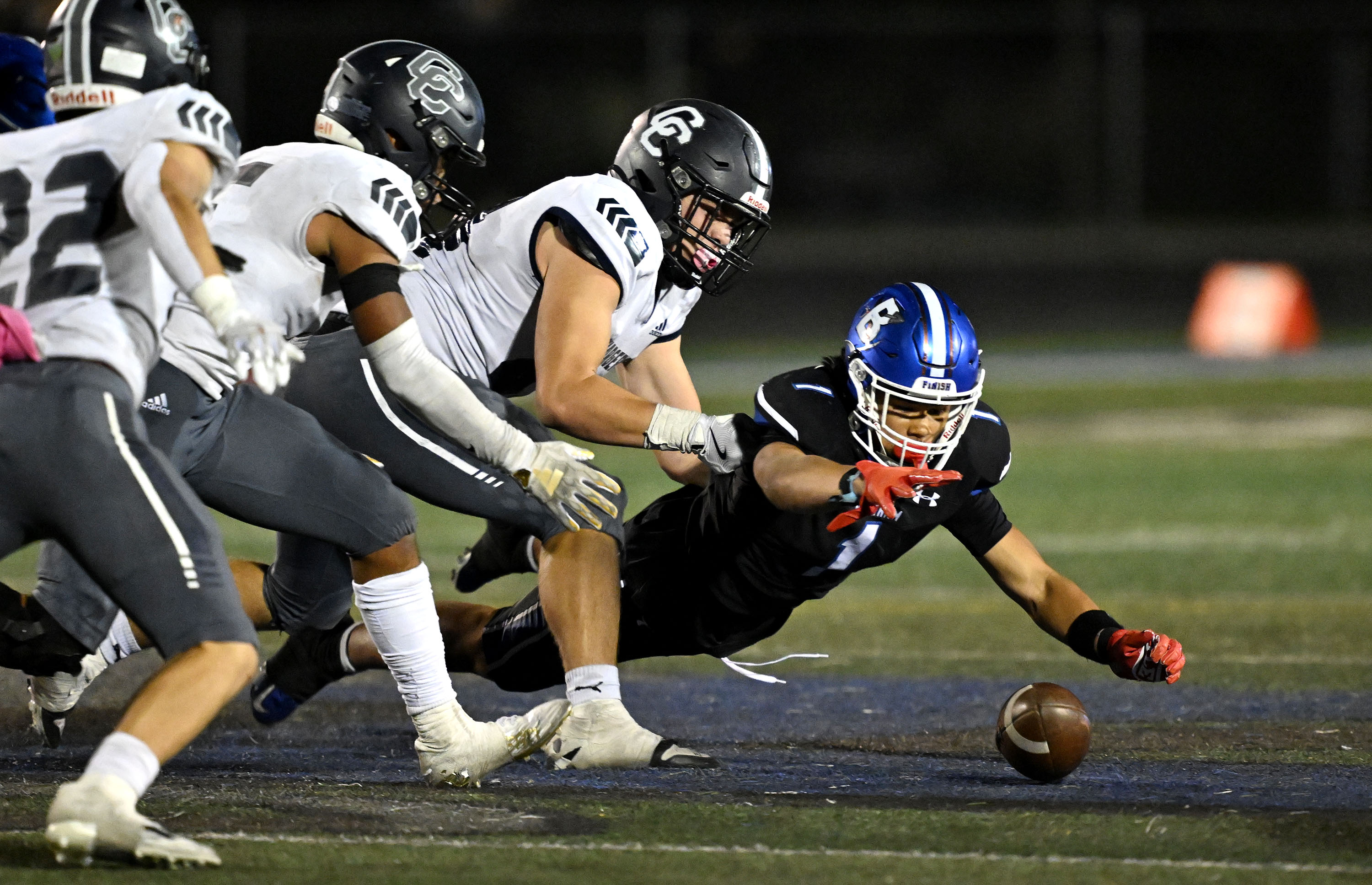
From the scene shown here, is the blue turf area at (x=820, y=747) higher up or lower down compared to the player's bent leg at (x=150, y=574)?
lower down

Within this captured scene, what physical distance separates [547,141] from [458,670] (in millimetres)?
15381

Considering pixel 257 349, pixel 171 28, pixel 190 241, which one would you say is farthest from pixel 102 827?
pixel 171 28

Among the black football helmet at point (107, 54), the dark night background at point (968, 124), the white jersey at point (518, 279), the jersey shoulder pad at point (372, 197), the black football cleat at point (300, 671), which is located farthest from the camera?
the dark night background at point (968, 124)

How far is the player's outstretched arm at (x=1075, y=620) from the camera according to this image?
430 centimetres

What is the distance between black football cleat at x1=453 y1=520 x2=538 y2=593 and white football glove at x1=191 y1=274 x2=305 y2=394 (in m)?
1.82

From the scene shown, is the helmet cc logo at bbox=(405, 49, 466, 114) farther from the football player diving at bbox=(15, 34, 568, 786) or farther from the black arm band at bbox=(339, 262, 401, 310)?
the black arm band at bbox=(339, 262, 401, 310)

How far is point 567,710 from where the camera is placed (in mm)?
4277

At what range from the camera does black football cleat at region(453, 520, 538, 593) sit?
17.4 ft

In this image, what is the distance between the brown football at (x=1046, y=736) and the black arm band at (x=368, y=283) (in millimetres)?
1698

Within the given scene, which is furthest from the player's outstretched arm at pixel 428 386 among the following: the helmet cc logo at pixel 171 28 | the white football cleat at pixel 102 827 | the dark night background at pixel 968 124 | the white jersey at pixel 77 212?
the dark night background at pixel 968 124

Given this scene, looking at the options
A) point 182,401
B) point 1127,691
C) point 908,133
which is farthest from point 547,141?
point 182,401

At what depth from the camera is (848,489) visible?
13.0 ft

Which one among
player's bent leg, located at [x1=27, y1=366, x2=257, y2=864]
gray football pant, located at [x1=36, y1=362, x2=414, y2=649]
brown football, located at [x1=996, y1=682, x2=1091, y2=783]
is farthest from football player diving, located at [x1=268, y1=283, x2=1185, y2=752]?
player's bent leg, located at [x1=27, y1=366, x2=257, y2=864]

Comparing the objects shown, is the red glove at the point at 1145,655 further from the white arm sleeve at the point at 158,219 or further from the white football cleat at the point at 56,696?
the white football cleat at the point at 56,696
